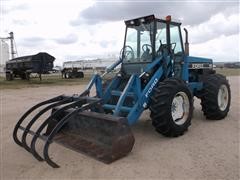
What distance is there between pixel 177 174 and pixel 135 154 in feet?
2.99

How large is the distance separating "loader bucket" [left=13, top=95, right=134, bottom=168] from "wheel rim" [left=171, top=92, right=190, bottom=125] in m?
1.42

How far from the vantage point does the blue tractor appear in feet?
14.3

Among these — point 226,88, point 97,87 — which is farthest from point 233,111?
point 97,87

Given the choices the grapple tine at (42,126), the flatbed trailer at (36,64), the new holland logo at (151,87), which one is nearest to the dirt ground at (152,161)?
the grapple tine at (42,126)

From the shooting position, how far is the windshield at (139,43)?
596 cm

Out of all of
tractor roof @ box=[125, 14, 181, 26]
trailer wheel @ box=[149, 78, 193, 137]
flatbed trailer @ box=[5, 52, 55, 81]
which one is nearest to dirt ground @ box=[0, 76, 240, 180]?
trailer wheel @ box=[149, 78, 193, 137]

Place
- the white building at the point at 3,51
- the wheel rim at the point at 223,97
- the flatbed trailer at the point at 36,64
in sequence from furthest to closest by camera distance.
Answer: the white building at the point at 3,51 < the flatbed trailer at the point at 36,64 < the wheel rim at the point at 223,97

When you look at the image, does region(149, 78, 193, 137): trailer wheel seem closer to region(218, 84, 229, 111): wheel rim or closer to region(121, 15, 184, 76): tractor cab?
region(121, 15, 184, 76): tractor cab

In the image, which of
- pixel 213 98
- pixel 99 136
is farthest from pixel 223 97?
pixel 99 136

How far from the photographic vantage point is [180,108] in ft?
18.2

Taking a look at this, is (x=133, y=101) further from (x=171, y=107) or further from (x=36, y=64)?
(x=36, y=64)

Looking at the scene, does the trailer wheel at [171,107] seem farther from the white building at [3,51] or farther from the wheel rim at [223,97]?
the white building at [3,51]

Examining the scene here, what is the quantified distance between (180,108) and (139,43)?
1710 millimetres

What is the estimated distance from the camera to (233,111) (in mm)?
7766
